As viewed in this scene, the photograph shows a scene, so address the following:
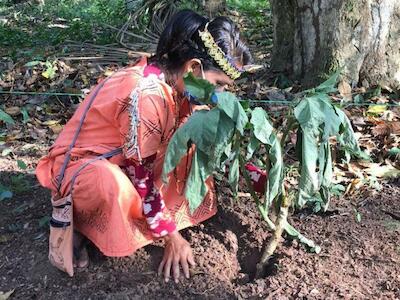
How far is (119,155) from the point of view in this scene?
6.78 ft

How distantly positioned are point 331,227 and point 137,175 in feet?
2.70

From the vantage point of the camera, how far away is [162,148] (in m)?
2.04

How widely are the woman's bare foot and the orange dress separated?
4 cm

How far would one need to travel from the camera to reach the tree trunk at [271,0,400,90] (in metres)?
3.12

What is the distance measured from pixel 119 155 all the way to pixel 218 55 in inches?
20.1

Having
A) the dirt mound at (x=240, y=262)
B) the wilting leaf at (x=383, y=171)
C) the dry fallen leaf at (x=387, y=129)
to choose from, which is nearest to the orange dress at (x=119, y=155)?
the dirt mound at (x=240, y=262)

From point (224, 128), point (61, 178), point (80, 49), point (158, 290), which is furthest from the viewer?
point (80, 49)

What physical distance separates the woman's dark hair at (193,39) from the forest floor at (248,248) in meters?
0.69

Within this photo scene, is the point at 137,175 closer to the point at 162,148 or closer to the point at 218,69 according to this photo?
the point at 162,148

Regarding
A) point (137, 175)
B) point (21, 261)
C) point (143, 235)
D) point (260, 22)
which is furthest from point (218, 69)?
point (260, 22)

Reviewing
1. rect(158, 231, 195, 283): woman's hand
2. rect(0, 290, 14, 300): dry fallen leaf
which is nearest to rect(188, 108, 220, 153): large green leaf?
rect(158, 231, 195, 283): woman's hand

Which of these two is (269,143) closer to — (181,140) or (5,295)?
(181,140)

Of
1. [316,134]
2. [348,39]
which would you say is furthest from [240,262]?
[348,39]

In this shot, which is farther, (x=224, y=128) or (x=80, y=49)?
(x=80, y=49)
